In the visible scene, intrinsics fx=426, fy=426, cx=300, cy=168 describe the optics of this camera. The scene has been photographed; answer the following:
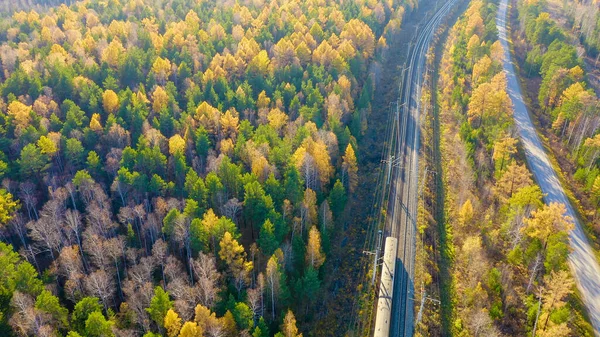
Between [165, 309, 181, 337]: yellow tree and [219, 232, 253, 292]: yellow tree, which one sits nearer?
[165, 309, 181, 337]: yellow tree

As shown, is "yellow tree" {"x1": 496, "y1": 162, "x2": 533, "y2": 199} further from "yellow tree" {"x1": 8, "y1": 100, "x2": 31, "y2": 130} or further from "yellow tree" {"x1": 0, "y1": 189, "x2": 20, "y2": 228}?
"yellow tree" {"x1": 8, "y1": 100, "x2": 31, "y2": 130}

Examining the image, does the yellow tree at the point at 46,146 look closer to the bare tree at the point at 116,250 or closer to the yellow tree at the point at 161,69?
the bare tree at the point at 116,250

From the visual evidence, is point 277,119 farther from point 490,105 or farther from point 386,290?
point 490,105

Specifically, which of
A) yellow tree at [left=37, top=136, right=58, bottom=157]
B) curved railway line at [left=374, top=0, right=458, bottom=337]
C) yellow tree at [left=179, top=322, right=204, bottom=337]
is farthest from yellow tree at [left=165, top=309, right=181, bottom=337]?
yellow tree at [left=37, top=136, right=58, bottom=157]

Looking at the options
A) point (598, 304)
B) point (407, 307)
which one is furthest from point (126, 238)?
point (598, 304)

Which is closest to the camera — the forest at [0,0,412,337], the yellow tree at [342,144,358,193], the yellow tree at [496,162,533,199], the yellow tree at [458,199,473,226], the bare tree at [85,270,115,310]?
the bare tree at [85,270,115,310]

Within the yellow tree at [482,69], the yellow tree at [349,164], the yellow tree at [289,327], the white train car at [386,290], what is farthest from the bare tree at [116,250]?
the yellow tree at [482,69]

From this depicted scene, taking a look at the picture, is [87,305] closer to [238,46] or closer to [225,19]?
[238,46]

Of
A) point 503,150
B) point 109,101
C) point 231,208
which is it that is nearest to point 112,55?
point 109,101
